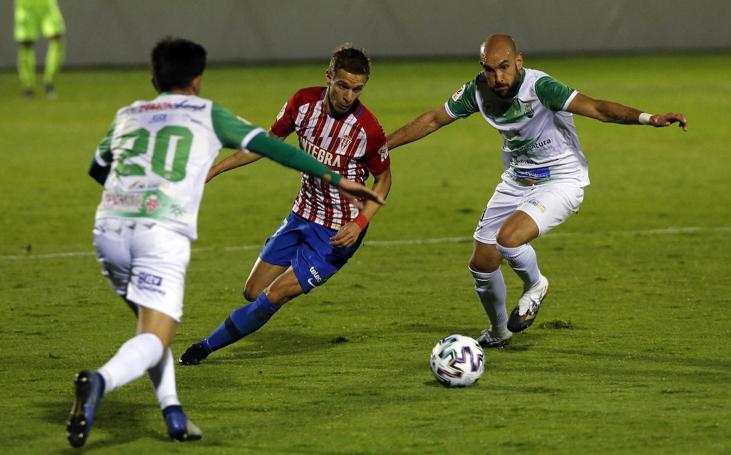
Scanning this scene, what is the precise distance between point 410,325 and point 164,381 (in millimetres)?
3162

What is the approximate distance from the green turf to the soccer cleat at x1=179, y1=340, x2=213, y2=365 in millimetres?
81

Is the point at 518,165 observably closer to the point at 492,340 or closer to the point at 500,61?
the point at 500,61

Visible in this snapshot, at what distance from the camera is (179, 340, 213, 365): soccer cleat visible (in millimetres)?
7562

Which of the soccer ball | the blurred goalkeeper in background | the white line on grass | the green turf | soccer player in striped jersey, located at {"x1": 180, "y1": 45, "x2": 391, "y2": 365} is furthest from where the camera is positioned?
the blurred goalkeeper in background

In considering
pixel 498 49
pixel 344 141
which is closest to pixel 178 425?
pixel 344 141

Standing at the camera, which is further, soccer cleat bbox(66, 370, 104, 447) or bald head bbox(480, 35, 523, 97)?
bald head bbox(480, 35, 523, 97)

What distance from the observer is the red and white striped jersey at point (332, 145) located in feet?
25.3

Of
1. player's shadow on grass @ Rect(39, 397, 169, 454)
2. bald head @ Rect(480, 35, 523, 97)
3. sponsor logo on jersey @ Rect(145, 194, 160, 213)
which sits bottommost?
player's shadow on grass @ Rect(39, 397, 169, 454)

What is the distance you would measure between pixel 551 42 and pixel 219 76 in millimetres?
10221

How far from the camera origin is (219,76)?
3072 cm

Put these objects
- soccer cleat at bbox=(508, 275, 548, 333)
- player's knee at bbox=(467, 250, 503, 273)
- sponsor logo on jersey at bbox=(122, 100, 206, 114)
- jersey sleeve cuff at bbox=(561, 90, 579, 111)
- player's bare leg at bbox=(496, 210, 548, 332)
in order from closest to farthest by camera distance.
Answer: sponsor logo on jersey at bbox=(122, 100, 206, 114) → jersey sleeve cuff at bbox=(561, 90, 579, 111) → player's bare leg at bbox=(496, 210, 548, 332) → soccer cleat at bbox=(508, 275, 548, 333) → player's knee at bbox=(467, 250, 503, 273)

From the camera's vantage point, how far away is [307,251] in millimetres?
7777

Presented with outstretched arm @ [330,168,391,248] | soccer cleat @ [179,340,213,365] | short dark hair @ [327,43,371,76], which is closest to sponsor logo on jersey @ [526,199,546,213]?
outstretched arm @ [330,168,391,248]

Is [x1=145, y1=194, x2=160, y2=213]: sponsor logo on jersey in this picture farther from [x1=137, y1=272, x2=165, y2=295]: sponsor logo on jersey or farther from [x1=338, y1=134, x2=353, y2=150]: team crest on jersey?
[x1=338, y1=134, x2=353, y2=150]: team crest on jersey
